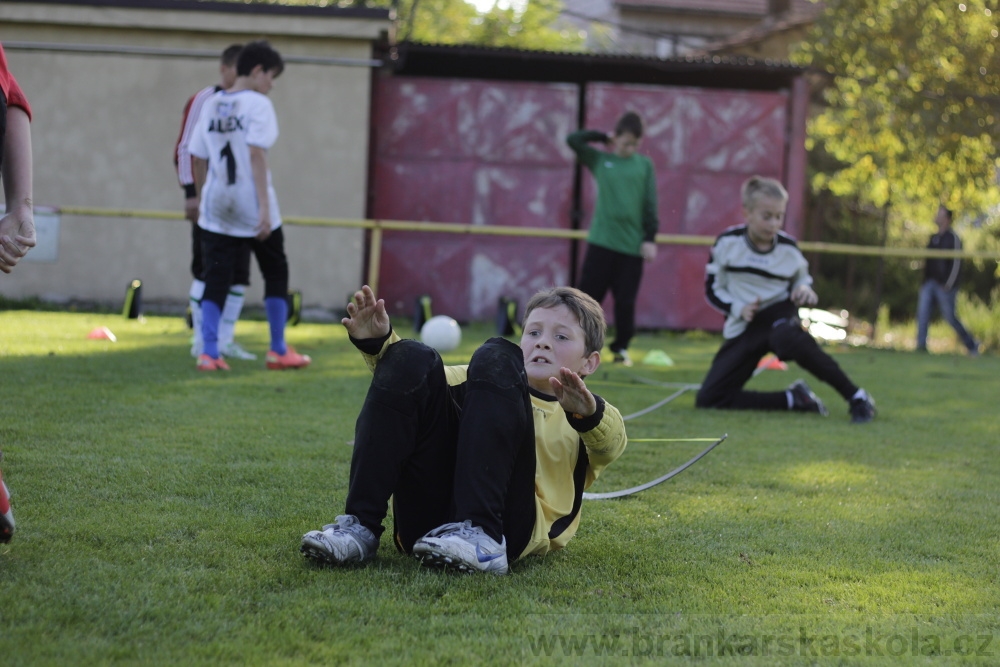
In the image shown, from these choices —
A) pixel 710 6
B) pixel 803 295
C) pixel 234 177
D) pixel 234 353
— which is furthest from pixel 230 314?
pixel 710 6

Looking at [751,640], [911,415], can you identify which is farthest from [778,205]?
[751,640]

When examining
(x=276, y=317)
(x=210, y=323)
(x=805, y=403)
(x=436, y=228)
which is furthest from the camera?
(x=436, y=228)

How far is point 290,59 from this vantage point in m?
14.0

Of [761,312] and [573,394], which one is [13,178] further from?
[761,312]

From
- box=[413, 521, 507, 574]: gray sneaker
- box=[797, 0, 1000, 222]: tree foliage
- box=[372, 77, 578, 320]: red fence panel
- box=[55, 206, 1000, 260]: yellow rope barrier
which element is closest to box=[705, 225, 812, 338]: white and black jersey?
box=[413, 521, 507, 574]: gray sneaker

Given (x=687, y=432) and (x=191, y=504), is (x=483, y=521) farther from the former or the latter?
(x=687, y=432)

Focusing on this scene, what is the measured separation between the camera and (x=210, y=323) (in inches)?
289

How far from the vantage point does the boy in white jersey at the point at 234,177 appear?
7309 millimetres

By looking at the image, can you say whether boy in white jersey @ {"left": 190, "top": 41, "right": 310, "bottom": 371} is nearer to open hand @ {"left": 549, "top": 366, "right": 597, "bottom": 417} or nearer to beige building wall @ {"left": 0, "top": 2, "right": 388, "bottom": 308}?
open hand @ {"left": 549, "top": 366, "right": 597, "bottom": 417}

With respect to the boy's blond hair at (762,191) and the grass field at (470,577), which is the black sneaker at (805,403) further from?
the boy's blond hair at (762,191)

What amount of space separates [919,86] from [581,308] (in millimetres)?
14388

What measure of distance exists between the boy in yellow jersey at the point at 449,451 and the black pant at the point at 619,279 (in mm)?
6448

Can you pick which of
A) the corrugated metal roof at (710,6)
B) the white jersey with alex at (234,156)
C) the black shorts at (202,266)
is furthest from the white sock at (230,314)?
the corrugated metal roof at (710,6)

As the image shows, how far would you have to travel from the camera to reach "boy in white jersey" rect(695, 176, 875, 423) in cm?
692
